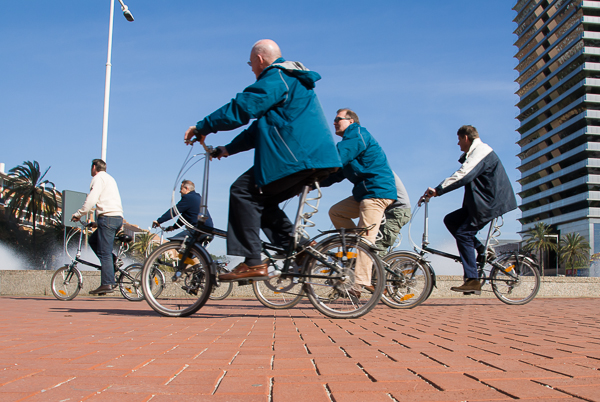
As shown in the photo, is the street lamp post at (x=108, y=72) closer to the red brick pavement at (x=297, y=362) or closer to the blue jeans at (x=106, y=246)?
the blue jeans at (x=106, y=246)

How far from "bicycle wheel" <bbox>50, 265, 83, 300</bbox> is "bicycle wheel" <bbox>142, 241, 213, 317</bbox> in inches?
180

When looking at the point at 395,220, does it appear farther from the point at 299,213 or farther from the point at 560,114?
the point at 560,114

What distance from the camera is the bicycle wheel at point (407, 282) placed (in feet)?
20.8

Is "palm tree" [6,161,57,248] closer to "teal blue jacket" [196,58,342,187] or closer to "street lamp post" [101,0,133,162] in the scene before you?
"street lamp post" [101,0,133,162]

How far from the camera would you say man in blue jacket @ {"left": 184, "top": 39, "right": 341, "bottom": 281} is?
167 inches

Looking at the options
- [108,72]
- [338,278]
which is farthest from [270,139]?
[108,72]

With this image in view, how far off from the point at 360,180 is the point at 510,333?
2.62 meters

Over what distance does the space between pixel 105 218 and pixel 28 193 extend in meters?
49.9

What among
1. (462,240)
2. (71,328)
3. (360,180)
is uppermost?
(360,180)

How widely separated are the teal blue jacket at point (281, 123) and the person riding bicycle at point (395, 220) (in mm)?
2679

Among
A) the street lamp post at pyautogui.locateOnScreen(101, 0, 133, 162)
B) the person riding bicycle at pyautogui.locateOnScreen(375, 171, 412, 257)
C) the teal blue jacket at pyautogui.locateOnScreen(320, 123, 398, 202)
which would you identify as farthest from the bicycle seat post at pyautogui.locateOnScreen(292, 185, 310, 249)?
the street lamp post at pyautogui.locateOnScreen(101, 0, 133, 162)

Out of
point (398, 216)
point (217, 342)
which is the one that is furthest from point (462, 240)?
point (217, 342)

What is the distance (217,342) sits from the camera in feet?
10.5

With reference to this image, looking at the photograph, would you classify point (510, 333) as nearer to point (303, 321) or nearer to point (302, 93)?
point (303, 321)
